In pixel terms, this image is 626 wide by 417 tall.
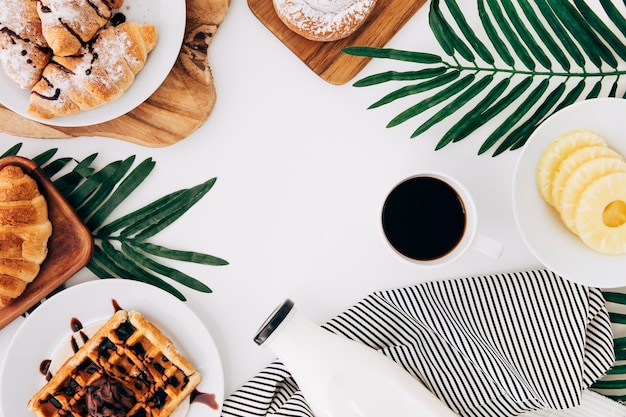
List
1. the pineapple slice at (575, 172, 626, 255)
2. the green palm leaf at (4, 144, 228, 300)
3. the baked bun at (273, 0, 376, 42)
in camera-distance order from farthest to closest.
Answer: the green palm leaf at (4, 144, 228, 300), the baked bun at (273, 0, 376, 42), the pineapple slice at (575, 172, 626, 255)

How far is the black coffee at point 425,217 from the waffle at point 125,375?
0.46 meters

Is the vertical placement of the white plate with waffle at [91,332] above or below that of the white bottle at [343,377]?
below

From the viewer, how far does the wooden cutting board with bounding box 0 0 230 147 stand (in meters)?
1.04

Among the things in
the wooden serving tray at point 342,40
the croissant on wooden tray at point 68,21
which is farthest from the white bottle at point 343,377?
the croissant on wooden tray at point 68,21

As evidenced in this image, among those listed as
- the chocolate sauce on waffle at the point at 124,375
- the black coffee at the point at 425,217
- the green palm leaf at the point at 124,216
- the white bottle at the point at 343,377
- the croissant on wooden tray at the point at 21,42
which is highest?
the black coffee at the point at 425,217

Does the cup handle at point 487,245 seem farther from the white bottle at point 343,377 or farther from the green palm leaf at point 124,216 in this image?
the green palm leaf at point 124,216

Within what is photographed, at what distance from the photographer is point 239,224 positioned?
1.10m

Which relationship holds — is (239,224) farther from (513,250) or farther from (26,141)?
(513,250)

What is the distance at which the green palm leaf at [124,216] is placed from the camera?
3.53 feet

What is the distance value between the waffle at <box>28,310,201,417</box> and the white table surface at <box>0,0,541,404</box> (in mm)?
97

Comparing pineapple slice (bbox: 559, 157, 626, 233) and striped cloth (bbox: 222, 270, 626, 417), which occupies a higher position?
pineapple slice (bbox: 559, 157, 626, 233)

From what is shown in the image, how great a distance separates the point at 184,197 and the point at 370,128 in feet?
1.25

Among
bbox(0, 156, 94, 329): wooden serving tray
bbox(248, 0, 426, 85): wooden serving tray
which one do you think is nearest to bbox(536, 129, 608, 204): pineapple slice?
bbox(248, 0, 426, 85): wooden serving tray

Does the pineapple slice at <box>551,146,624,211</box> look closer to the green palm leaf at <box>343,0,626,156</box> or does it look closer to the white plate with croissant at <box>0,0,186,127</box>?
the green palm leaf at <box>343,0,626,156</box>
